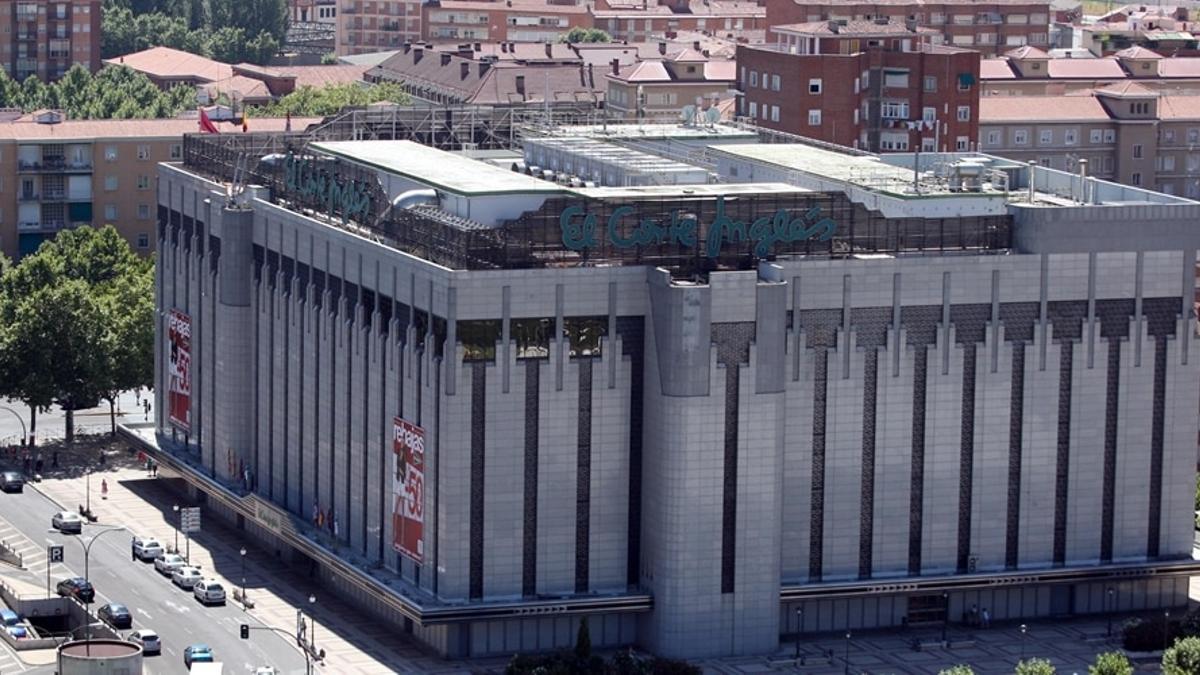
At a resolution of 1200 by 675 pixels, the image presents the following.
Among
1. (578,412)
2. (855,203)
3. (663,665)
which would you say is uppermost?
(855,203)

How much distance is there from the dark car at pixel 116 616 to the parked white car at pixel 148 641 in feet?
8.19

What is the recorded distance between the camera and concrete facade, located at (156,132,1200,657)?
616 ft

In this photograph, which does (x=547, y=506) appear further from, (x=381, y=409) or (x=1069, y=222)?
(x=1069, y=222)

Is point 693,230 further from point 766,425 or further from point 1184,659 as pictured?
point 1184,659

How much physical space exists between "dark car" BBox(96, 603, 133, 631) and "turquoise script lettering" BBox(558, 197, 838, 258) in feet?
116

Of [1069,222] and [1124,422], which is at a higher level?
[1069,222]

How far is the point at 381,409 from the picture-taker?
197250 mm

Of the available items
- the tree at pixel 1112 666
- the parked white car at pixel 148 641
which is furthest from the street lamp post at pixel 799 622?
the parked white car at pixel 148 641

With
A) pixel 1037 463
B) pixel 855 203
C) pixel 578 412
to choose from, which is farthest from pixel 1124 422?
pixel 578 412

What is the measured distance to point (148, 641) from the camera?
19100cm

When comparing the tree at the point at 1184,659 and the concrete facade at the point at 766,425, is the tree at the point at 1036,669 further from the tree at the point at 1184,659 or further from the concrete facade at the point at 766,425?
the concrete facade at the point at 766,425

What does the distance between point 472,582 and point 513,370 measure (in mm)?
12845

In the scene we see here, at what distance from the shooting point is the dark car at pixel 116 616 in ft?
639

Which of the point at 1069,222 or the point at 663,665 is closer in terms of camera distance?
the point at 663,665
